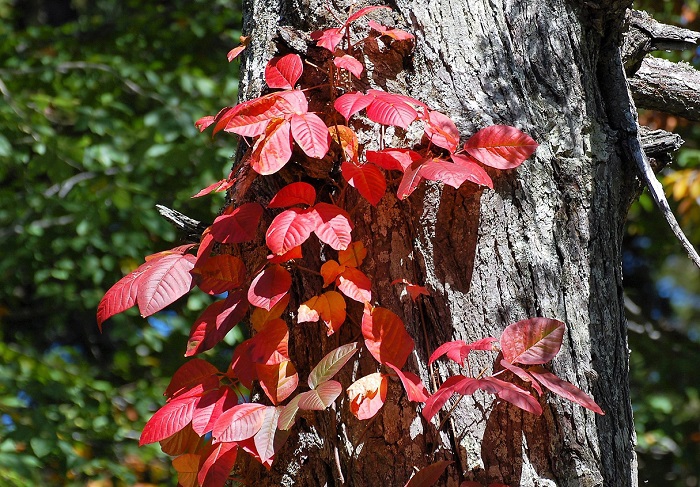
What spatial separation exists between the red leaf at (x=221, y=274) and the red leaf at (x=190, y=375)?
0.15 metres

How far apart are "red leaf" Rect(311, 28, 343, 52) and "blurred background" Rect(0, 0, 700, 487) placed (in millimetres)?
2347

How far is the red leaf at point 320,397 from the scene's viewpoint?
1.08 meters

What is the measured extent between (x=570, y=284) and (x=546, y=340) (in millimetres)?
151

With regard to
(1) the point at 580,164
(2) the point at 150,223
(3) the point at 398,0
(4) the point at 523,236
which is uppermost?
(3) the point at 398,0

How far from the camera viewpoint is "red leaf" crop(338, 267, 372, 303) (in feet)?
3.81

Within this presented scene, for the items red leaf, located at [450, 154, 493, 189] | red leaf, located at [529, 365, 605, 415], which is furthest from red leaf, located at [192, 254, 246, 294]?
red leaf, located at [529, 365, 605, 415]

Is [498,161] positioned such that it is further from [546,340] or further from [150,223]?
[150,223]

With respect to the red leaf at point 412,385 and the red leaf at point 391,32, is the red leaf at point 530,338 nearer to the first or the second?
the red leaf at point 412,385

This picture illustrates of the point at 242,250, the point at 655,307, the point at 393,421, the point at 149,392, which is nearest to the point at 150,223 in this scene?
the point at 149,392

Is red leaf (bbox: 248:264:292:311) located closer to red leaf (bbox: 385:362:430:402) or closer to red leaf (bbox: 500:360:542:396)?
red leaf (bbox: 385:362:430:402)

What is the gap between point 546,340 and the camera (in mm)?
1123

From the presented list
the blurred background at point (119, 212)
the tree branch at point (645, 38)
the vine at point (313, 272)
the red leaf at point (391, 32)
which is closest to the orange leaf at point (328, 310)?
the vine at point (313, 272)

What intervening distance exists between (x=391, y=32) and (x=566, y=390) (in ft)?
2.20

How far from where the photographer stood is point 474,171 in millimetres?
1106
